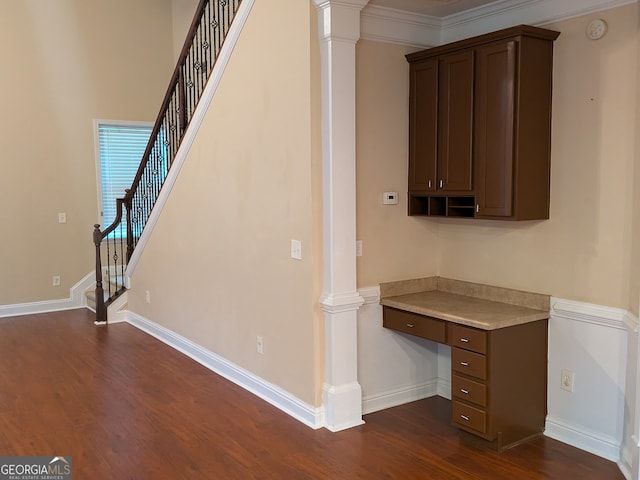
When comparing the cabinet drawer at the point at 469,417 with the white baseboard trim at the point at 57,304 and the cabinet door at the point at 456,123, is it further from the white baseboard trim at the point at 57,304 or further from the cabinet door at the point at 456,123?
the white baseboard trim at the point at 57,304

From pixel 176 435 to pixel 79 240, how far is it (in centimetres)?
439

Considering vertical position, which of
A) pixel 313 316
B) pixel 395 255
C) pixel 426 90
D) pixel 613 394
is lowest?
pixel 613 394

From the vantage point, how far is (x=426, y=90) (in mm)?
3922

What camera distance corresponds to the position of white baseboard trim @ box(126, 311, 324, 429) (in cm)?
385

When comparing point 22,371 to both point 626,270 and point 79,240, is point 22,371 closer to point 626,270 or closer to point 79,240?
point 79,240

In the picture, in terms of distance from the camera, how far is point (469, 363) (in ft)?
11.3

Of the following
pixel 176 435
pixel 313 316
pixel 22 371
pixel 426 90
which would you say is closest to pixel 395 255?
pixel 313 316

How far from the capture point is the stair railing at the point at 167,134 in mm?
4957

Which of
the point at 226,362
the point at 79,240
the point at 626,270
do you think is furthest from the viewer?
the point at 79,240

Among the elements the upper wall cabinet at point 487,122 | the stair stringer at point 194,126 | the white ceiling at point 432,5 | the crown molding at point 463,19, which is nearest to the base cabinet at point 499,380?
the upper wall cabinet at point 487,122

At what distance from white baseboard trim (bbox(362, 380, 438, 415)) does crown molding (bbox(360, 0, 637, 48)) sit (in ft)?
7.55

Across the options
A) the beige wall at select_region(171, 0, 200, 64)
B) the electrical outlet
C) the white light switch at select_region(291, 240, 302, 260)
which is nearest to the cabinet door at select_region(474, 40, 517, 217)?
the electrical outlet

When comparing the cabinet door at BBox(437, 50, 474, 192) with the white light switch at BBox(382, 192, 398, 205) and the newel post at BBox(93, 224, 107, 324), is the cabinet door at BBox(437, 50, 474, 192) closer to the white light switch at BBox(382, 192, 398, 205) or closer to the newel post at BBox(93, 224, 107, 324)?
the white light switch at BBox(382, 192, 398, 205)

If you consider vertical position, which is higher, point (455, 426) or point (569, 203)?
point (569, 203)
